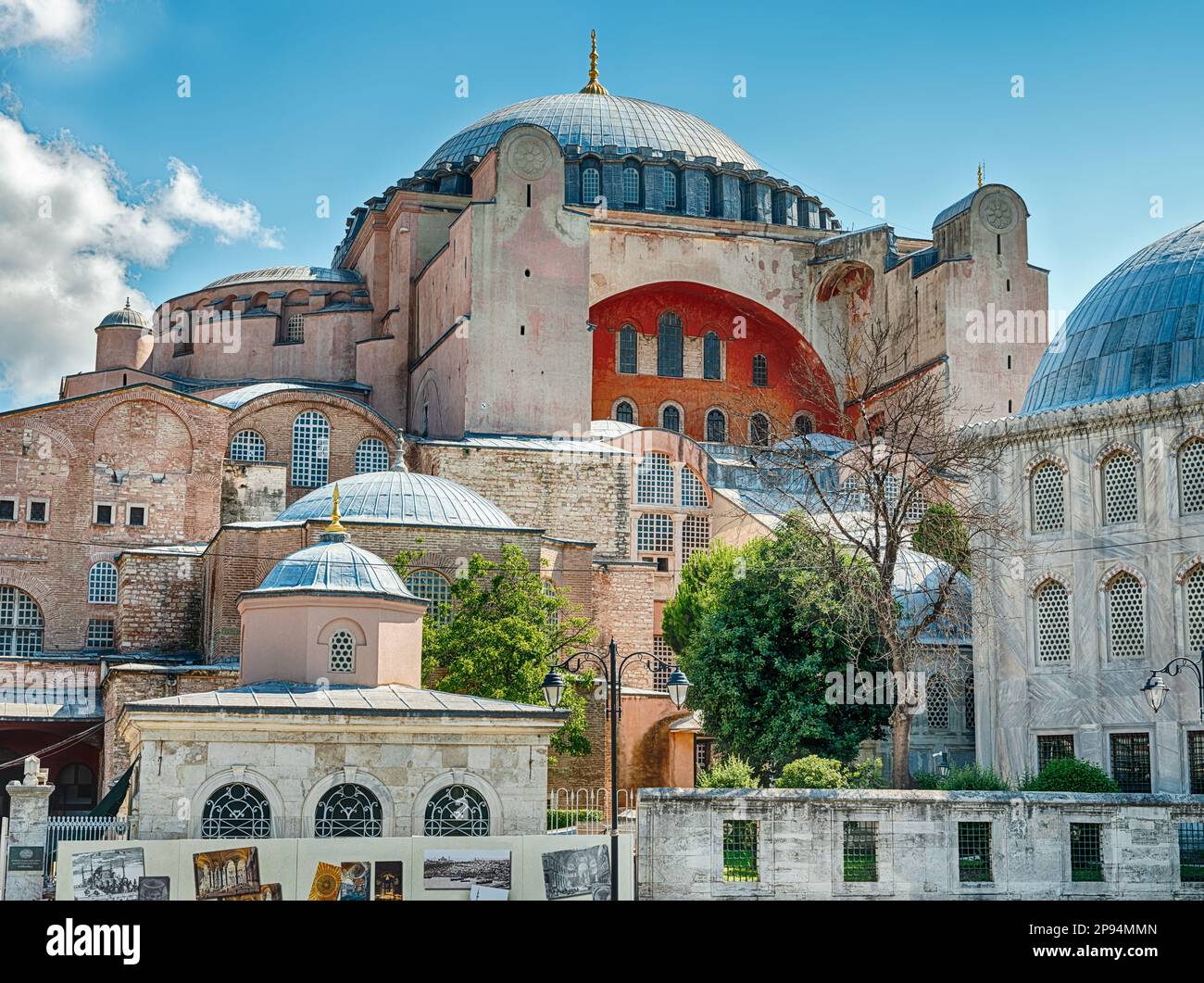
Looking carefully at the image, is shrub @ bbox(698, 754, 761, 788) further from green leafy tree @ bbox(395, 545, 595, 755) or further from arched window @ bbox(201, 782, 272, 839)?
arched window @ bbox(201, 782, 272, 839)

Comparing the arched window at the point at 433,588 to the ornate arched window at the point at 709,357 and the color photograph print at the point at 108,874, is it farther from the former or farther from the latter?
the ornate arched window at the point at 709,357

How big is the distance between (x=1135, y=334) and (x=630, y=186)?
24626mm

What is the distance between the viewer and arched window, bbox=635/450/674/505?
43219mm

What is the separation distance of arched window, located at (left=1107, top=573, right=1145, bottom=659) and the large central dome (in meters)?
28.0

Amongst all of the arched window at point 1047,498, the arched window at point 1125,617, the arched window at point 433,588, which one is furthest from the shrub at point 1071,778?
the arched window at point 433,588

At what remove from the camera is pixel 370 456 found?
43594mm

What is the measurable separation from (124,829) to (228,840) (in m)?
3.78

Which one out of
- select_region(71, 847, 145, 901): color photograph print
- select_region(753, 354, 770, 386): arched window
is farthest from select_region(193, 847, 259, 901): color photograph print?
select_region(753, 354, 770, 386): arched window

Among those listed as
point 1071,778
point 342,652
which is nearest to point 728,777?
point 1071,778

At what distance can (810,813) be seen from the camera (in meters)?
23.0

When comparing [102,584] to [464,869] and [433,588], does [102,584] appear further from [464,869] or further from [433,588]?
[464,869]

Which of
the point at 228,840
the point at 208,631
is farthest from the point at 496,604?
the point at 228,840

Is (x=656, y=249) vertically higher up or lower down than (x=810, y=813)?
higher up
